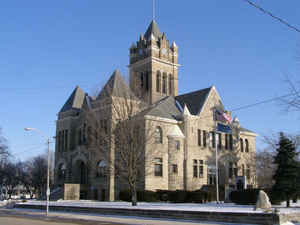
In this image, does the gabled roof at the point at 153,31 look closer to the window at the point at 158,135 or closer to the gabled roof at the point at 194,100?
the gabled roof at the point at 194,100

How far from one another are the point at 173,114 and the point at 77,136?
14.1 m

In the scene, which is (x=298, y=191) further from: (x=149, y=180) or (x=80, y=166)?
(x=80, y=166)

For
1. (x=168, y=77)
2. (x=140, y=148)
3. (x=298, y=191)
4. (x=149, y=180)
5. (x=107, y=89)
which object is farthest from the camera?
(x=168, y=77)

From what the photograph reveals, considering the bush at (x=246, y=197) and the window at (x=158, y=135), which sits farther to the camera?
the window at (x=158, y=135)

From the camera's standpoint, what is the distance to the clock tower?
59656 mm

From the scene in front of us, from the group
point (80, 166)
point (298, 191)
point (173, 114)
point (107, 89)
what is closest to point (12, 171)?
point (80, 166)

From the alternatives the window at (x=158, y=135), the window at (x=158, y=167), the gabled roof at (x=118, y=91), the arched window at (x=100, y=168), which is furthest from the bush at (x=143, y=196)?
the gabled roof at (x=118, y=91)

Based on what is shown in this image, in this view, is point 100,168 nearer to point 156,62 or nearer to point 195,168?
point 195,168

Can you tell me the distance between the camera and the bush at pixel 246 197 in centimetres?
3196

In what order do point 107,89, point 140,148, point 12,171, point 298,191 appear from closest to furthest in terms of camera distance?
point 298,191, point 140,148, point 107,89, point 12,171

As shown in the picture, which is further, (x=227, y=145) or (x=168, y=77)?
(x=168, y=77)

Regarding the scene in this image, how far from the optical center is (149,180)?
4112 centimetres

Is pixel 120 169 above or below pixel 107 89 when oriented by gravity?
below

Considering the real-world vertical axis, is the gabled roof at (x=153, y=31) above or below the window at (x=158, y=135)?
above
